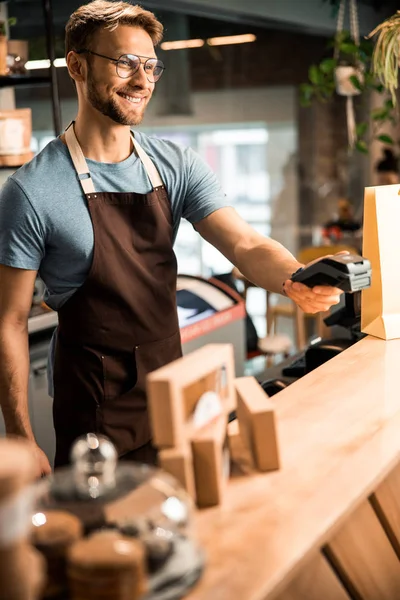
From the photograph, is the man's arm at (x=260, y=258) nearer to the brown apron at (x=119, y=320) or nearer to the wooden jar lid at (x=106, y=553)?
the brown apron at (x=119, y=320)

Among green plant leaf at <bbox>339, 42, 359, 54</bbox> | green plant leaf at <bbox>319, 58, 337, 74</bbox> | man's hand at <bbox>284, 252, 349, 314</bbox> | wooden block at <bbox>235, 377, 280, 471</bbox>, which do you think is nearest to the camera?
wooden block at <bbox>235, 377, 280, 471</bbox>

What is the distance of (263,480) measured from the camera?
1.37 metres

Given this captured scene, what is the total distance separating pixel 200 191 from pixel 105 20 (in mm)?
540

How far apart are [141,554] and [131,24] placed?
63.5 inches

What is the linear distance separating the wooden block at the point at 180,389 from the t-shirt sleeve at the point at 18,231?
0.95 m

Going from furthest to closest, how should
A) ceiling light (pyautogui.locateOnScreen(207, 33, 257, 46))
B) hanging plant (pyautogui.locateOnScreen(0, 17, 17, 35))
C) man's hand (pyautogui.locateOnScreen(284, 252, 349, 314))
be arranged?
1. ceiling light (pyautogui.locateOnScreen(207, 33, 257, 46))
2. hanging plant (pyautogui.locateOnScreen(0, 17, 17, 35))
3. man's hand (pyautogui.locateOnScreen(284, 252, 349, 314))

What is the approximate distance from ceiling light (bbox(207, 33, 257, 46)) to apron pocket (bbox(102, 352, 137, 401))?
17.7 ft

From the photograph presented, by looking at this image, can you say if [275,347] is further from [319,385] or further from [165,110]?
[319,385]

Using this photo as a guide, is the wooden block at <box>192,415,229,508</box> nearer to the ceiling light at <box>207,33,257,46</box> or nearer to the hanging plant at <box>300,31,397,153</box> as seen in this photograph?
the hanging plant at <box>300,31,397,153</box>

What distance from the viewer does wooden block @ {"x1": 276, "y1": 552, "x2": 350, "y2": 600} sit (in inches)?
58.7

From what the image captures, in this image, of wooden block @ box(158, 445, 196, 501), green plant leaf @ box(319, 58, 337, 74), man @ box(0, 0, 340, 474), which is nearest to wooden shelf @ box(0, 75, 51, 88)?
man @ box(0, 0, 340, 474)

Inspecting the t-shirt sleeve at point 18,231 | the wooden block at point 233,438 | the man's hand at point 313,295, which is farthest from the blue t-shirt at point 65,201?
the wooden block at point 233,438

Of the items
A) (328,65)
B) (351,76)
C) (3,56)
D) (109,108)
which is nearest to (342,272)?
(109,108)

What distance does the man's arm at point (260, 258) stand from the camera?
6.33 ft
